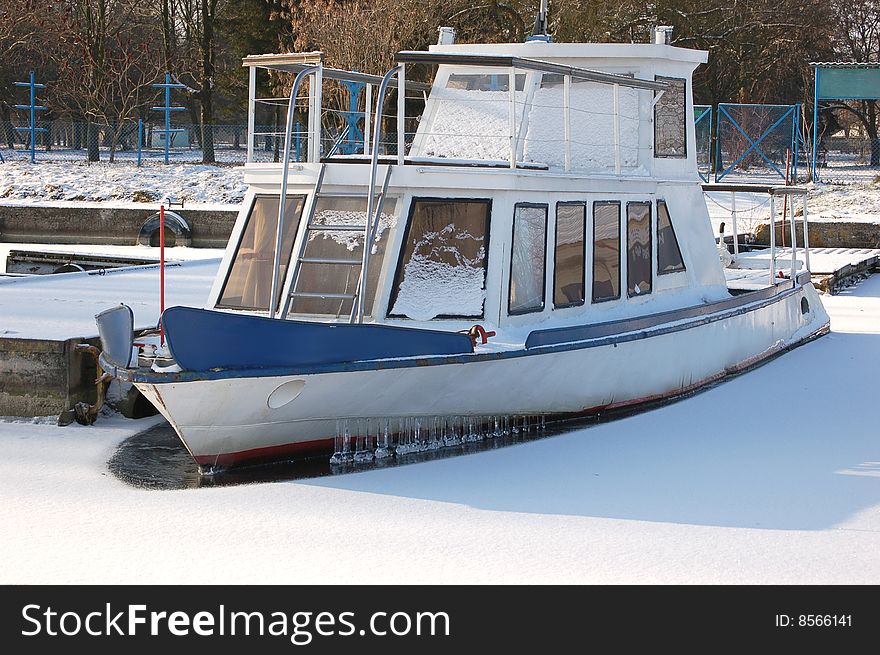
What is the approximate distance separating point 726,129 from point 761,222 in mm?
7291

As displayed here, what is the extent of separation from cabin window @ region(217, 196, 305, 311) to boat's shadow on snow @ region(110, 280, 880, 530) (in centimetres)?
117

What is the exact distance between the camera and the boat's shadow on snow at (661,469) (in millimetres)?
7328

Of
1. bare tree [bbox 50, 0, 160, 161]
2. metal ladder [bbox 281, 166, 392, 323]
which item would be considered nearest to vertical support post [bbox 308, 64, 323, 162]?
metal ladder [bbox 281, 166, 392, 323]

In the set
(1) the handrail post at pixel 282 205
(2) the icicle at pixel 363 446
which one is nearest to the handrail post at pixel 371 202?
(1) the handrail post at pixel 282 205

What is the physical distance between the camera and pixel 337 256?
8844 millimetres

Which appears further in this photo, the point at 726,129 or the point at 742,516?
the point at 726,129

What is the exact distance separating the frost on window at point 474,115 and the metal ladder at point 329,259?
1.87 m

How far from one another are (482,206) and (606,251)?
1.55 m

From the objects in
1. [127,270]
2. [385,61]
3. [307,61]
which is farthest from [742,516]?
[385,61]

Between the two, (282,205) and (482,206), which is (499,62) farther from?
(282,205)

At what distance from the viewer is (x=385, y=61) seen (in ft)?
90.1

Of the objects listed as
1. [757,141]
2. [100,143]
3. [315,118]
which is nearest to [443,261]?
[315,118]

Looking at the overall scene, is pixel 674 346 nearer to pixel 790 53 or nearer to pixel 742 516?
pixel 742 516

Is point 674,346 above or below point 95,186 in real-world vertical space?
below
